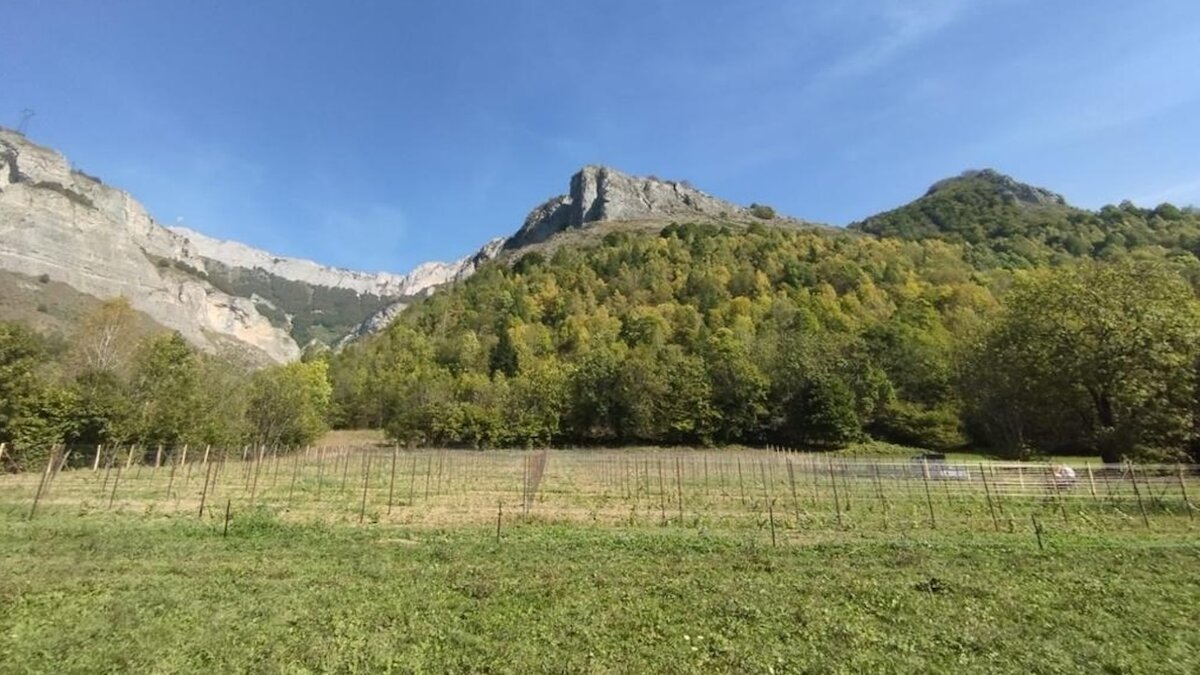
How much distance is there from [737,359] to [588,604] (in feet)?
224

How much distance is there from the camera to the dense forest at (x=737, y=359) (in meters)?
34.6

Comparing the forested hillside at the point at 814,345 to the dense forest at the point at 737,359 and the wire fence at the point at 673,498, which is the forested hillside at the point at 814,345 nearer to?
the dense forest at the point at 737,359

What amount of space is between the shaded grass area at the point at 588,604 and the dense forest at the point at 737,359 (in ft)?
78.0

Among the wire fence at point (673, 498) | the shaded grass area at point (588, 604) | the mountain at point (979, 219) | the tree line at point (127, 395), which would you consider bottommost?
the shaded grass area at point (588, 604)

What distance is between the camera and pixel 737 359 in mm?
76750

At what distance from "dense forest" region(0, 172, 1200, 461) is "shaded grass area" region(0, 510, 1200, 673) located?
23.8 m

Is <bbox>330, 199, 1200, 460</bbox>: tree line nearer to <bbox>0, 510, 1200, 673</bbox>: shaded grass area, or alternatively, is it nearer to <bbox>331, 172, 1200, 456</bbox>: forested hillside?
<bbox>331, 172, 1200, 456</bbox>: forested hillside

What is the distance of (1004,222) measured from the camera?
538ft

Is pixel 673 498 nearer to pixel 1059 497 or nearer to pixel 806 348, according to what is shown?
pixel 1059 497

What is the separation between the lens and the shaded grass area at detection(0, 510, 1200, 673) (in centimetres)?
855

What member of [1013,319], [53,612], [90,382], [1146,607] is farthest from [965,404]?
A: [90,382]

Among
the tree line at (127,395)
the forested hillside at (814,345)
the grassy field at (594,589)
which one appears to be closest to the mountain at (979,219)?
the forested hillside at (814,345)

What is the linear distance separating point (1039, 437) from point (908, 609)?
170 feet

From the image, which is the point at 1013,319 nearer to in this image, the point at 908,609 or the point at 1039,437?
the point at 1039,437
